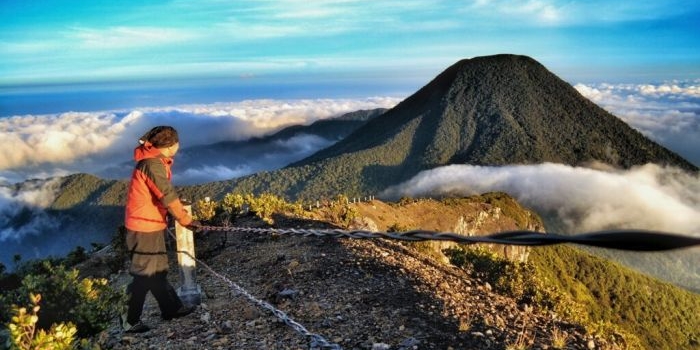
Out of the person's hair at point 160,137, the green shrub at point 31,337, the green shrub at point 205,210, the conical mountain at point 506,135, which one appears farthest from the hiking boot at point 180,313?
the conical mountain at point 506,135

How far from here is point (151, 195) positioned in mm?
6453

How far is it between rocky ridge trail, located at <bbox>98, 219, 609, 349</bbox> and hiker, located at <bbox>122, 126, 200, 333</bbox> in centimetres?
55

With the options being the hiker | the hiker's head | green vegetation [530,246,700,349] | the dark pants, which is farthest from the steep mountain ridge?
green vegetation [530,246,700,349]

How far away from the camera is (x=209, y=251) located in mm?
12688

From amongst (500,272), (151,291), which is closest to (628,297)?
(500,272)

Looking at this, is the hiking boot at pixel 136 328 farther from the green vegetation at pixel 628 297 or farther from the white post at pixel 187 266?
the green vegetation at pixel 628 297

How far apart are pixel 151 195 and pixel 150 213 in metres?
0.22

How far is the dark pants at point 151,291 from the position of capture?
677cm

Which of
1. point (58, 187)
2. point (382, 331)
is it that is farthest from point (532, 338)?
point (58, 187)

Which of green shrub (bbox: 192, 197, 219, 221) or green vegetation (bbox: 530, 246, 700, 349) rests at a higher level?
green shrub (bbox: 192, 197, 219, 221)

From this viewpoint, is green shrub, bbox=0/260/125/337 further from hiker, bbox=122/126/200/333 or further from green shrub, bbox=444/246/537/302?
green shrub, bbox=444/246/537/302

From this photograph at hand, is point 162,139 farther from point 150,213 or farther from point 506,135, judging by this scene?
point 506,135

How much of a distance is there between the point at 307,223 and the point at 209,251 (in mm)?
3373

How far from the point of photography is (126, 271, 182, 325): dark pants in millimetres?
6773
